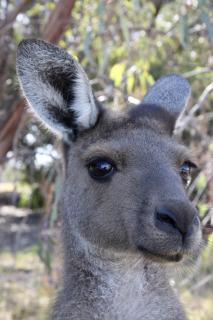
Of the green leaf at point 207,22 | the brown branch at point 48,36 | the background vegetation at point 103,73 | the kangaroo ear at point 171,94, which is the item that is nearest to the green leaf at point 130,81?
the background vegetation at point 103,73

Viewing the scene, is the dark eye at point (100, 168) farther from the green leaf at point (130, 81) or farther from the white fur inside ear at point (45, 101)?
the green leaf at point (130, 81)

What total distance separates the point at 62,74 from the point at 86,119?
0.30 meters

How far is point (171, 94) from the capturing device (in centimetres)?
455

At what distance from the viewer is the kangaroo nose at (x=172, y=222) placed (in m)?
3.26

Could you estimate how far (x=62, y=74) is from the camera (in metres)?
3.92

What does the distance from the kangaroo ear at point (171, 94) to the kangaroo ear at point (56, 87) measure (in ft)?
2.08

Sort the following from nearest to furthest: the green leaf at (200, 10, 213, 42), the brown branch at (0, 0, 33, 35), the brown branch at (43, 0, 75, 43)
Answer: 1. the green leaf at (200, 10, 213, 42)
2. the brown branch at (43, 0, 75, 43)
3. the brown branch at (0, 0, 33, 35)

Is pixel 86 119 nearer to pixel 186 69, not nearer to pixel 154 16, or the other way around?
pixel 154 16

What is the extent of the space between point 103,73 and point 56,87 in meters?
3.14

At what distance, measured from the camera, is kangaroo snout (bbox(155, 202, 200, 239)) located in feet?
10.7

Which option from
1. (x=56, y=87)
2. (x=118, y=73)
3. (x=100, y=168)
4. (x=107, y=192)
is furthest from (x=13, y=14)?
(x=107, y=192)

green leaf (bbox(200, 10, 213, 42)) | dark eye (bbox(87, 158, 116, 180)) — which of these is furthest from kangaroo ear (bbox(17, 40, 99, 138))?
green leaf (bbox(200, 10, 213, 42))

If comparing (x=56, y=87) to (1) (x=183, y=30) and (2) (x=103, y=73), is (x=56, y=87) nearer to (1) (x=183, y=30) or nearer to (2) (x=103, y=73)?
(1) (x=183, y=30)

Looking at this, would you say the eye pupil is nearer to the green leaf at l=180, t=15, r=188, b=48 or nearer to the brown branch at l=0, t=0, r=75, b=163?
the green leaf at l=180, t=15, r=188, b=48
